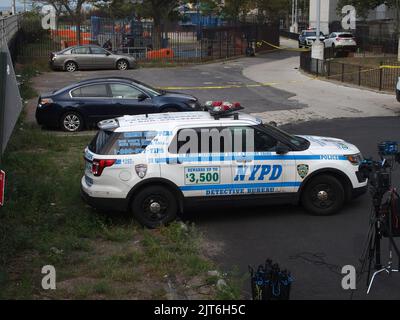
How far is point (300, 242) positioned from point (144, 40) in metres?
35.8

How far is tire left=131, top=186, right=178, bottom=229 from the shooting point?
9.14 meters

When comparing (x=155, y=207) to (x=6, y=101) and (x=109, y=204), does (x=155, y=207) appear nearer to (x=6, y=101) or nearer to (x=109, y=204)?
(x=109, y=204)

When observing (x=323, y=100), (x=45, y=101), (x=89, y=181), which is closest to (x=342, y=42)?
(x=323, y=100)

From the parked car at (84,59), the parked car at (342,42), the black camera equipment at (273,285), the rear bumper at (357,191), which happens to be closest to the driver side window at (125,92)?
the rear bumper at (357,191)

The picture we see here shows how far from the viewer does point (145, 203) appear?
9156 millimetres

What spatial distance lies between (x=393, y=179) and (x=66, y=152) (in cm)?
709

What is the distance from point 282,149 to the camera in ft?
30.7

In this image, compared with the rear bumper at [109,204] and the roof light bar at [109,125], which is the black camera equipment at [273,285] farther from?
the roof light bar at [109,125]

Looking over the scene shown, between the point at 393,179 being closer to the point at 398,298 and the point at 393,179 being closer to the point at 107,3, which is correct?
the point at 398,298

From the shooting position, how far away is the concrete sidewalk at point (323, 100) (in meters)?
20.0

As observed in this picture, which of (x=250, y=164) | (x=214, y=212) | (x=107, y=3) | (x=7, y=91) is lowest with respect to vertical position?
(x=214, y=212)

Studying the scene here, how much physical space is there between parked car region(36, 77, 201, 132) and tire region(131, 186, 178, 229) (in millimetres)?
7800
